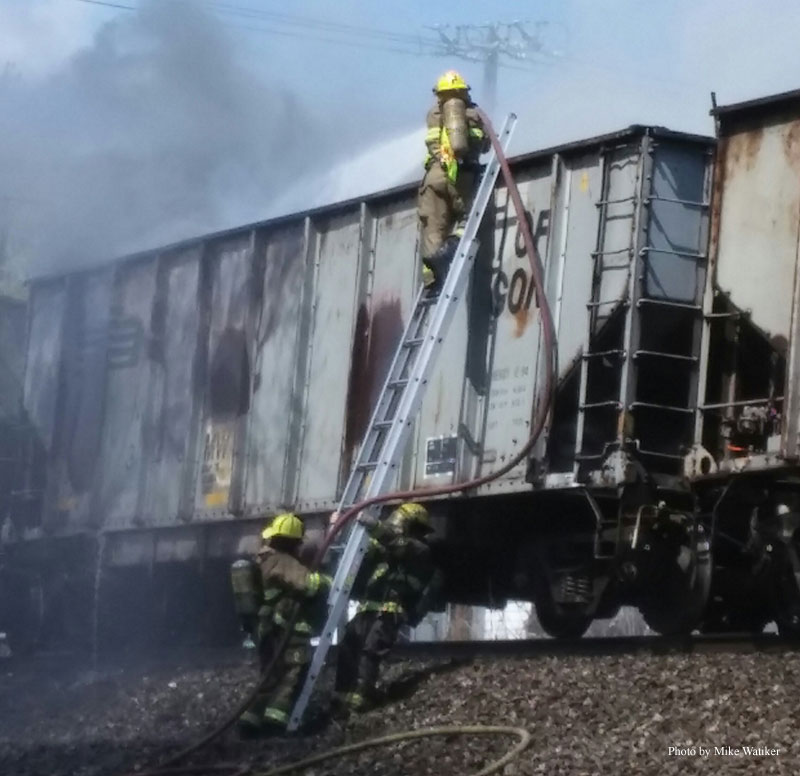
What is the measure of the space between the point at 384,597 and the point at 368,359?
3.04 meters

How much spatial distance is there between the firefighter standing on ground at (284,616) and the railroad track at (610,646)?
150cm

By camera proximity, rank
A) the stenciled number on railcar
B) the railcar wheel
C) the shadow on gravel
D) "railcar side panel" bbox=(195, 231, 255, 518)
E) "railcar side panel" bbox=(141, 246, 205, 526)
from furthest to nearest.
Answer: "railcar side panel" bbox=(141, 246, 205, 526), "railcar side panel" bbox=(195, 231, 255, 518), the stenciled number on railcar, the railcar wheel, the shadow on gravel

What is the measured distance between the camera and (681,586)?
37.6 ft

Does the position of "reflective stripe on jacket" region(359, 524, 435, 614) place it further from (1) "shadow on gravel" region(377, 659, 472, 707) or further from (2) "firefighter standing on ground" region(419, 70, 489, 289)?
(2) "firefighter standing on ground" region(419, 70, 489, 289)

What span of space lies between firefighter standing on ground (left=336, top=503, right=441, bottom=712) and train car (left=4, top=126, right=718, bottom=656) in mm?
1035

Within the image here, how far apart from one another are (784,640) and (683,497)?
1.34 m

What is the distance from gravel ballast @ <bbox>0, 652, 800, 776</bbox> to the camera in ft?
27.5

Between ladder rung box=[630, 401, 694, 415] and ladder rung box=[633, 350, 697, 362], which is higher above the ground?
ladder rung box=[633, 350, 697, 362]

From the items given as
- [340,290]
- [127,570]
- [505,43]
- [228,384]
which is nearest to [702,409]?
[340,290]

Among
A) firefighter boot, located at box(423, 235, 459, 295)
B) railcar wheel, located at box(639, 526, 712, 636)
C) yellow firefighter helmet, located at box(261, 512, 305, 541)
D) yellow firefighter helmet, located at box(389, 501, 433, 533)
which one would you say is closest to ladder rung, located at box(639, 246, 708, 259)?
firefighter boot, located at box(423, 235, 459, 295)

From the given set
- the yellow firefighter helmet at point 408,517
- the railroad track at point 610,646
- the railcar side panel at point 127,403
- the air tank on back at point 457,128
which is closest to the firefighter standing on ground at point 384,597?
the yellow firefighter helmet at point 408,517

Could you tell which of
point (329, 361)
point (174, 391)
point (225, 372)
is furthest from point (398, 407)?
point (174, 391)

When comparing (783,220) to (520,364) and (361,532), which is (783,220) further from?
(361,532)

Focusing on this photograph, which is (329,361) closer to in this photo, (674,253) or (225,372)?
(225,372)
